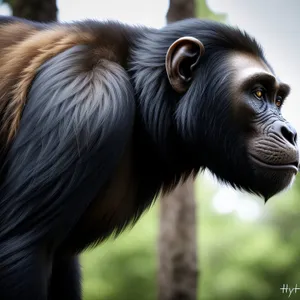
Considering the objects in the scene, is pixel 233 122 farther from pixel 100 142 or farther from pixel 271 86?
pixel 100 142

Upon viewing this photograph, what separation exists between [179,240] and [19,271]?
353cm

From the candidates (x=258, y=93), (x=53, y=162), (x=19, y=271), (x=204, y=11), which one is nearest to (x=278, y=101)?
A: (x=258, y=93)

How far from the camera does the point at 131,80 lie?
10.4 ft

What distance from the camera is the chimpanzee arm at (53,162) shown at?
2.72 metres

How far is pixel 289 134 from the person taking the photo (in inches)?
121

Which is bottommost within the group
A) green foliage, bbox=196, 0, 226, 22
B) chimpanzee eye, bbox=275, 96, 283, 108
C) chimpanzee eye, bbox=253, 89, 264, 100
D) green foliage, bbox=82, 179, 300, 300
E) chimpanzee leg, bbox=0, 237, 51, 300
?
green foliage, bbox=82, 179, 300, 300

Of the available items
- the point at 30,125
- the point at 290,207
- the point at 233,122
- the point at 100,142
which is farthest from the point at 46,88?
the point at 290,207

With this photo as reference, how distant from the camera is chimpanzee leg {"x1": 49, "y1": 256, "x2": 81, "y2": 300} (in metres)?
3.78

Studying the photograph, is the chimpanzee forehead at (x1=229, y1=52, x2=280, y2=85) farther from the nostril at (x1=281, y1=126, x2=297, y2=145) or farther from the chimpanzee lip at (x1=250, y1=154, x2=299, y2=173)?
the chimpanzee lip at (x1=250, y1=154, x2=299, y2=173)

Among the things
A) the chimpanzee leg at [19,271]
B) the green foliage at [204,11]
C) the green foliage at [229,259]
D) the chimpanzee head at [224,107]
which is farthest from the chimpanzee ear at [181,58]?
the green foliage at [229,259]

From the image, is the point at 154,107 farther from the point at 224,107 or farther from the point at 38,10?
the point at 38,10

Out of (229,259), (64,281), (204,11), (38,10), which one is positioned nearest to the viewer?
(64,281)

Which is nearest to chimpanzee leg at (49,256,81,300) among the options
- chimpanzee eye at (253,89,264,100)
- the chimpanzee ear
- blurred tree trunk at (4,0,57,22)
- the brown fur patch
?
the brown fur patch

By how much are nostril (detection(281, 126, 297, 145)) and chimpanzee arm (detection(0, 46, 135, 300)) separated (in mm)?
727
